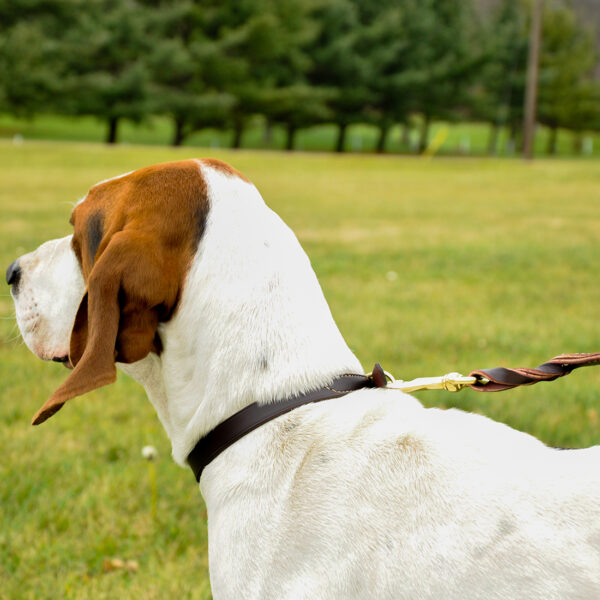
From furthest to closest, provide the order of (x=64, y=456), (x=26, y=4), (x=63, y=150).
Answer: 1. (x=26, y=4)
2. (x=63, y=150)
3. (x=64, y=456)

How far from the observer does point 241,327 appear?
7.27 ft

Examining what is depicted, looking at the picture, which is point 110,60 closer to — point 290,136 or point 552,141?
point 290,136

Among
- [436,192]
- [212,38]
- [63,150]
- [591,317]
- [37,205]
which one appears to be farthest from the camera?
[212,38]

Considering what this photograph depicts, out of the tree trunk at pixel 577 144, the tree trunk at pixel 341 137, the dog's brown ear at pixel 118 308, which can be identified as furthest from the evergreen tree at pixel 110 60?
the tree trunk at pixel 577 144

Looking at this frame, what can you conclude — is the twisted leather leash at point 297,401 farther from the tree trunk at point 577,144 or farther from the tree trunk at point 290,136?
the tree trunk at point 577,144

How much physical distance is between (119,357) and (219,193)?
1.85 ft

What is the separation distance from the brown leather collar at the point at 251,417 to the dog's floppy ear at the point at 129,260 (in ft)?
1.02

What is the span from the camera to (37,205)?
15039 millimetres

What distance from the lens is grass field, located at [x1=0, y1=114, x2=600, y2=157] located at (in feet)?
158

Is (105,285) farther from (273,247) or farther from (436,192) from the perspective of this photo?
(436,192)

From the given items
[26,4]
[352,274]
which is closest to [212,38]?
[26,4]

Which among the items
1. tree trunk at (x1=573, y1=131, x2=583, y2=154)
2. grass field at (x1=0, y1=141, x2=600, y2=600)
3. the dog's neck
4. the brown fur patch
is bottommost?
tree trunk at (x1=573, y1=131, x2=583, y2=154)

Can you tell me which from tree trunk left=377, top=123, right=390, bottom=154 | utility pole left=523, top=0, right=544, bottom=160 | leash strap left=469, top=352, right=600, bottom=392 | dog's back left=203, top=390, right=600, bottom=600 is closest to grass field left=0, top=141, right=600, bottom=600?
dog's back left=203, top=390, right=600, bottom=600

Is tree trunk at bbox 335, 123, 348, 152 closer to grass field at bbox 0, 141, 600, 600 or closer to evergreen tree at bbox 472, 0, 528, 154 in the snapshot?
evergreen tree at bbox 472, 0, 528, 154
